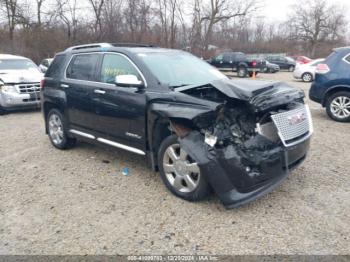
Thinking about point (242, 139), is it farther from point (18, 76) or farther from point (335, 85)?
point (18, 76)

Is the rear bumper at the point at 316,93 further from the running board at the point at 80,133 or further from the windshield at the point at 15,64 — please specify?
the windshield at the point at 15,64

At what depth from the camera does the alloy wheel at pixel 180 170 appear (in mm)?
3623

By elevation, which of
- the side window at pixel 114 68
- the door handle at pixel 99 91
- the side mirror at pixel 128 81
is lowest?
the door handle at pixel 99 91

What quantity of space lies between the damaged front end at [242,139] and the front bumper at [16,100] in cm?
713

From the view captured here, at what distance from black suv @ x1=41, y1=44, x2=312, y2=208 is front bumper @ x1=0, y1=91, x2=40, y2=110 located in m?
5.00

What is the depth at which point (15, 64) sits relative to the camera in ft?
34.2

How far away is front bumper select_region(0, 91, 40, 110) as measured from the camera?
9.16 m

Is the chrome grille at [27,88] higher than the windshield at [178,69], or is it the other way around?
the windshield at [178,69]

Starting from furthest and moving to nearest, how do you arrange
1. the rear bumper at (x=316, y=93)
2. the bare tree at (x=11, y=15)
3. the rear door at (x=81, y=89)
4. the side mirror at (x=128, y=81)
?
the bare tree at (x=11, y=15), the rear bumper at (x=316, y=93), the rear door at (x=81, y=89), the side mirror at (x=128, y=81)

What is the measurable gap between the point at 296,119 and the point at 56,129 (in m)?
4.14

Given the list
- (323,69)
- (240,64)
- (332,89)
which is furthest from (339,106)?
(240,64)

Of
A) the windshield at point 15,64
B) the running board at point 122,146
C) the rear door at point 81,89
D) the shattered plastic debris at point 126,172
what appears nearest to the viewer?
the running board at point 122,146

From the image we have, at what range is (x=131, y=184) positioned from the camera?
4.30m

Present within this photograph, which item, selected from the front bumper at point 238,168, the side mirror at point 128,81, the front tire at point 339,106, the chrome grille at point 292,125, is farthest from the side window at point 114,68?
the front tire at point 339,106
